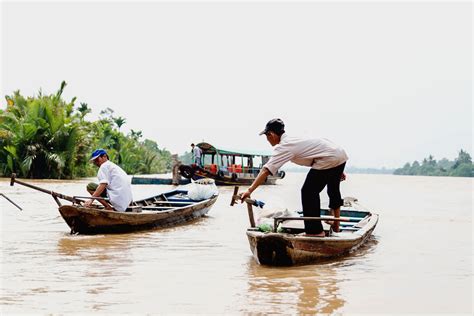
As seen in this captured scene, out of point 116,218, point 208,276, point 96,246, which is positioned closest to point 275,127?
point 208,276

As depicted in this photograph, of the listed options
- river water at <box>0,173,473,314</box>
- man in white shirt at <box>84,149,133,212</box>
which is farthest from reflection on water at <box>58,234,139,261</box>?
man in white shirt at <box>84,149,133,212</box>

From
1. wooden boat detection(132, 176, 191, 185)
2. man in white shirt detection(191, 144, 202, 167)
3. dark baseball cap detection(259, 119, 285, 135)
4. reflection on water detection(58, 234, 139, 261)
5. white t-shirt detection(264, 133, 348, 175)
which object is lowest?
reflection on water detection(58, 234, 139, 261)

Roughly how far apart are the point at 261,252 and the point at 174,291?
1.23 m

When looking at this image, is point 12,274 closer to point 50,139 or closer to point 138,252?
point 138,252

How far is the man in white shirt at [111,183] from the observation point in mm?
7227

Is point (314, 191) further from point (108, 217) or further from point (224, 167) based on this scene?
point (224, 167)

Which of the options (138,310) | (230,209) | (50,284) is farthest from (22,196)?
(138,310)

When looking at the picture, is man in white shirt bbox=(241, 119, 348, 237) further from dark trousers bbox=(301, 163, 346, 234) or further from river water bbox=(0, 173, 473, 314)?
river water bbox=(0, 173, 473, 314)

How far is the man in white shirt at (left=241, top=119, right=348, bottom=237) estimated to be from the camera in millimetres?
5211

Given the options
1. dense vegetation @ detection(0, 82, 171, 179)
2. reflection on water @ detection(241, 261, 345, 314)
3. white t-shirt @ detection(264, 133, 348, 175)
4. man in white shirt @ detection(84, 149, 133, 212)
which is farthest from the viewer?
dense vegetation @ detection(0, 82, 171, 179)

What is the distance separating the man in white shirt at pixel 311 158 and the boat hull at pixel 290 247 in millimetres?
144

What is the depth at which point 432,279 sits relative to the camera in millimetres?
5141

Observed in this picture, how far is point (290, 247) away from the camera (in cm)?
523

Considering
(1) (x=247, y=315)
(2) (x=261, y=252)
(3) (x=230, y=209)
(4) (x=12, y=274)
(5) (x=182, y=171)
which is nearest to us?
(1) (x=247, y=315)
